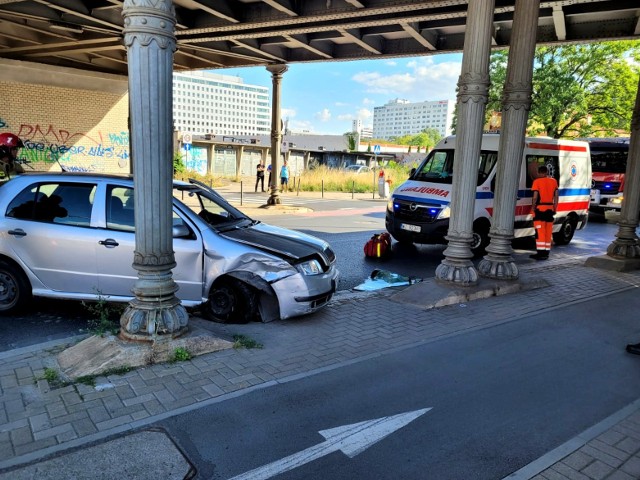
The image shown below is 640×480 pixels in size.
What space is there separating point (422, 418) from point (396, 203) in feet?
25.6

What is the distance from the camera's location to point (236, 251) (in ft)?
17.9

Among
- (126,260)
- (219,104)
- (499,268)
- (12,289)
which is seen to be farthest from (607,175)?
(219,104)

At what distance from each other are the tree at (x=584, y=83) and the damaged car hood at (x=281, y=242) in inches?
1095

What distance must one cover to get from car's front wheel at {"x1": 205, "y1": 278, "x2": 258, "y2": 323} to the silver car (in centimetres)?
1

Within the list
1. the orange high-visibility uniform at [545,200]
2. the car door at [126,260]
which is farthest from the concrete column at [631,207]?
the car door at [126,260]

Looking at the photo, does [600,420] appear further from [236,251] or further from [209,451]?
[236,251]

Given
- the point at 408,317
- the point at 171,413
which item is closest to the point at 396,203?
the point at 408,317

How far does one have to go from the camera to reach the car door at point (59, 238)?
218 inches

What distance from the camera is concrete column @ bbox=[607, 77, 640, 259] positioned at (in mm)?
9906

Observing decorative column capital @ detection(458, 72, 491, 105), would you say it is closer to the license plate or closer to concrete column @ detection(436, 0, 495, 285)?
concrete column @ detection(436, 0, 495, 285)

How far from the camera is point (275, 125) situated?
60.7ft

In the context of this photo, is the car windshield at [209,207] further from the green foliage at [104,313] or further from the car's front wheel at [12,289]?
the car's front wheel at [12,289]

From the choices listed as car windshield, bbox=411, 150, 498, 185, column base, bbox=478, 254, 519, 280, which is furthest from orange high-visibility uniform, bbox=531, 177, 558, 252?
column base, bbox=478, 254, 519, 280

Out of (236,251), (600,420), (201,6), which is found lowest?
(600,420)
